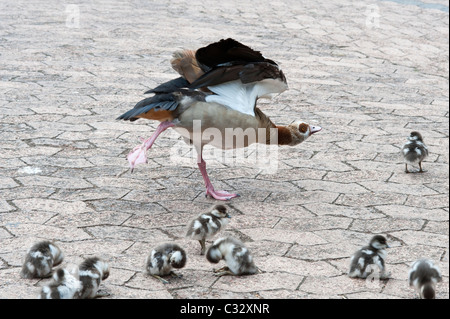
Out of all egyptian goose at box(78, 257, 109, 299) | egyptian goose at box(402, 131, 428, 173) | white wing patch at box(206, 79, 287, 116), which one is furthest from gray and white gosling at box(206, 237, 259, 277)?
egyptian goose at box(402, 131, 428, 173)

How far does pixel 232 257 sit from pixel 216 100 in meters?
1.85

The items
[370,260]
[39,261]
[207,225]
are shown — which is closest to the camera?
[39,261]

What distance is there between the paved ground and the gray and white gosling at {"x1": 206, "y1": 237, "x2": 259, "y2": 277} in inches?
3.3

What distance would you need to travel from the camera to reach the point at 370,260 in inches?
191

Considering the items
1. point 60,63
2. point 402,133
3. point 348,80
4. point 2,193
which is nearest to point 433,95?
point 348,80

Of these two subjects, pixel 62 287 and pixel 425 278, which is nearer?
pixel 62 287

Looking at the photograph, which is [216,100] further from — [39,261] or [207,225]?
[39,261]

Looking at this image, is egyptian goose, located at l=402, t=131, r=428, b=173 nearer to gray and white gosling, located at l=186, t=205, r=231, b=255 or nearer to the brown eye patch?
the brown eye patch

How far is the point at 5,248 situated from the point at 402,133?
497cm

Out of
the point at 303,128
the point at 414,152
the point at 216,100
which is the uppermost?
the point at 216,100

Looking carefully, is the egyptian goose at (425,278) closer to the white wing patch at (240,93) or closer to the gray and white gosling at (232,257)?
the gray and white gosling at (232,257)

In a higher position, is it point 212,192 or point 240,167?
point 212,192

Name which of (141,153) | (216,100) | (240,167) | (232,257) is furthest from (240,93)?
(232,257)
